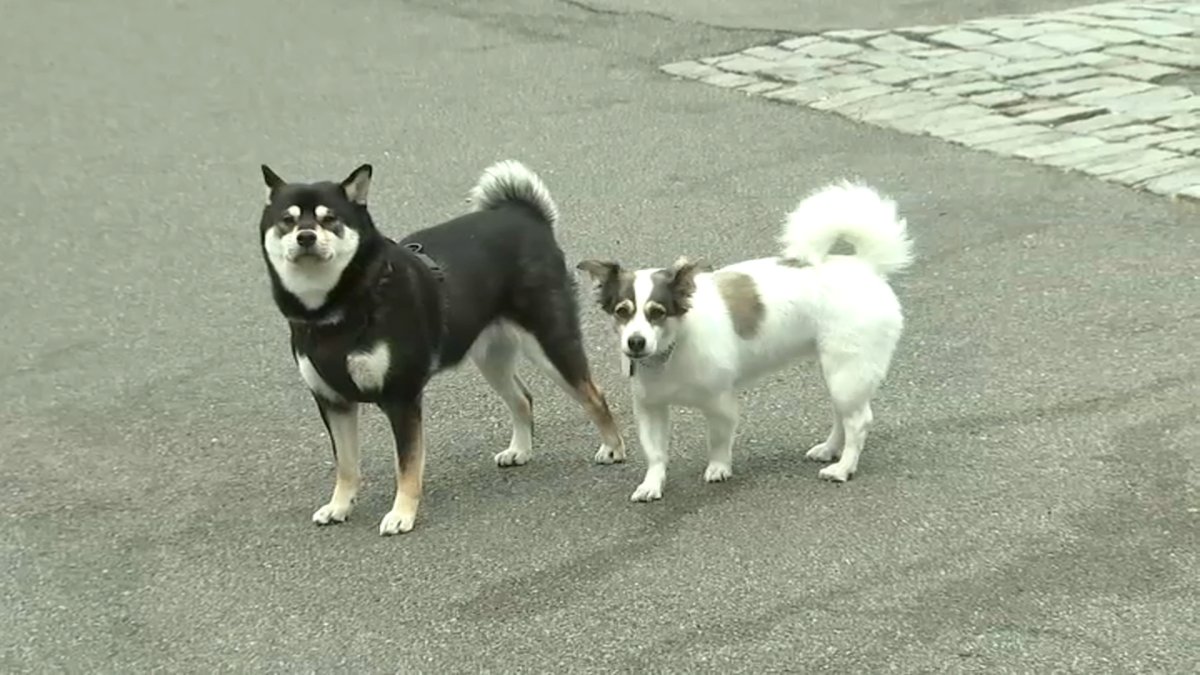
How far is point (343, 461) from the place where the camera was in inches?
209

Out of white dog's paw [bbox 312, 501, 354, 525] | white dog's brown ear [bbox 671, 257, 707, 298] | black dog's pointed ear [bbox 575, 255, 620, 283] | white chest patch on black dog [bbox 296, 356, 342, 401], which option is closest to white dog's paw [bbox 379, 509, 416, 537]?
white dog's paw [bbox 312, 501, 354, 525]

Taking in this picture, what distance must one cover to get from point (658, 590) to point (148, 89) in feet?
26.6

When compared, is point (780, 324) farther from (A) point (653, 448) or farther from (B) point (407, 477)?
(B) point (407, 477)

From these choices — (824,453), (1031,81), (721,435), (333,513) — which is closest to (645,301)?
(721,435)

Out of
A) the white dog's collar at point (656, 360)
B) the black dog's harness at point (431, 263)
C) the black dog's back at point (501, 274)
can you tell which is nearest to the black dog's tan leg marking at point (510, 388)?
the black dog's back at point (501, 274)

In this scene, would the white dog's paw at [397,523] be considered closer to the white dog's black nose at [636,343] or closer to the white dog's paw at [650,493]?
the white dog's paw at [650,493]

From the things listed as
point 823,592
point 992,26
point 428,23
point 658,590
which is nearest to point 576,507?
point 658,590

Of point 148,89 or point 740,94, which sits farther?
point 148,89

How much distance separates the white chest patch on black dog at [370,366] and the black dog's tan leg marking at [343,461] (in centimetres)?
23

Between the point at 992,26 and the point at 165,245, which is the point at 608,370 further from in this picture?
the point at 992,26

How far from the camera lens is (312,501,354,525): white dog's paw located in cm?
532

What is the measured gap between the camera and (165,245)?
8.40 meters

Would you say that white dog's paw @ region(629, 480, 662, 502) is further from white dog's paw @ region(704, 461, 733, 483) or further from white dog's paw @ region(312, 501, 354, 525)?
white dog's paw @ region(312, 501, 354, 525)

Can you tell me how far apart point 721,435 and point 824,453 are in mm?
435
